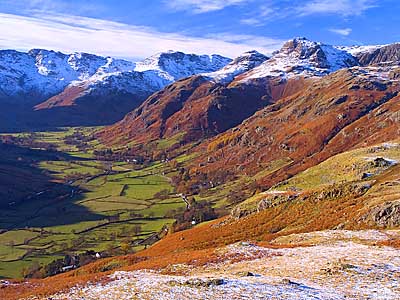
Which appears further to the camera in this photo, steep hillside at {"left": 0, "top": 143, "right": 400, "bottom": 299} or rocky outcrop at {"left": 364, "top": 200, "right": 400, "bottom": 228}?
rocky outcrop at {"left": 364, "top": 200, "right": 400, "bottom": 228}

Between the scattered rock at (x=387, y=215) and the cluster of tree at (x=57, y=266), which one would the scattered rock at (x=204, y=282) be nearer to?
the scattered rock at (x=387, y=215)

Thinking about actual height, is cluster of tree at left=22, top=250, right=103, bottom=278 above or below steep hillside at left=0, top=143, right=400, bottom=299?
below

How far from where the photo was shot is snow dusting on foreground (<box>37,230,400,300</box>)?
36625 mm

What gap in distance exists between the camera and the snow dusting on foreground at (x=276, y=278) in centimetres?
3662

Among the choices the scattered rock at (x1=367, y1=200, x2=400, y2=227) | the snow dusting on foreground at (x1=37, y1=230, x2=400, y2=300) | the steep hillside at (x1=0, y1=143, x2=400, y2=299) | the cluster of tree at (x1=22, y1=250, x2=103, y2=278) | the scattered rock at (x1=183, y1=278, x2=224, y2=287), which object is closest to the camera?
the snow dusting on foreground at (x1=37, y1=230, x2=400, y2=300)

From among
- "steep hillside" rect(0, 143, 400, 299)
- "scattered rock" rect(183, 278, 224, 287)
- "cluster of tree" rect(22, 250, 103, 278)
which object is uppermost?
"scattered rock" rect(183, 278, 224, 287)

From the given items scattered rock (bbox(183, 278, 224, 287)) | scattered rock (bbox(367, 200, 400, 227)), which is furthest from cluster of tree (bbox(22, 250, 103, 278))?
scattered rock (bbox(183, 278, 224, 287))

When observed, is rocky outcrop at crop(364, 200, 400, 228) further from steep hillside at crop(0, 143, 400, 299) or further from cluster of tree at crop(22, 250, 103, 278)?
cluster of tree at crop(22, 250, 103, 278)

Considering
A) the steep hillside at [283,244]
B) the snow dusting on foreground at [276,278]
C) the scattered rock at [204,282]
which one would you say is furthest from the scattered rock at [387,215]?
the scattered rock at [204,282]

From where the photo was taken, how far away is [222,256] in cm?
5472

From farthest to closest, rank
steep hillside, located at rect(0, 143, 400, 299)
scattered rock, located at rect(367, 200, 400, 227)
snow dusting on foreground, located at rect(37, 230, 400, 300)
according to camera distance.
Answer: scattered rock, located at rect(367, 200, 400, 227) < steep hillside, located at rect(0, 143, 400, 299) < snow dusting on foreground, located at rect(37, 230, 400, 300)

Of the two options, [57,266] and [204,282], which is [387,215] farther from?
[57,266]

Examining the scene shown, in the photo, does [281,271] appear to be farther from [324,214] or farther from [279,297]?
[324,214]

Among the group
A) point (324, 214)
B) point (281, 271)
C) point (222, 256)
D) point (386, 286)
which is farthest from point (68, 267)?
point (386, 286)
